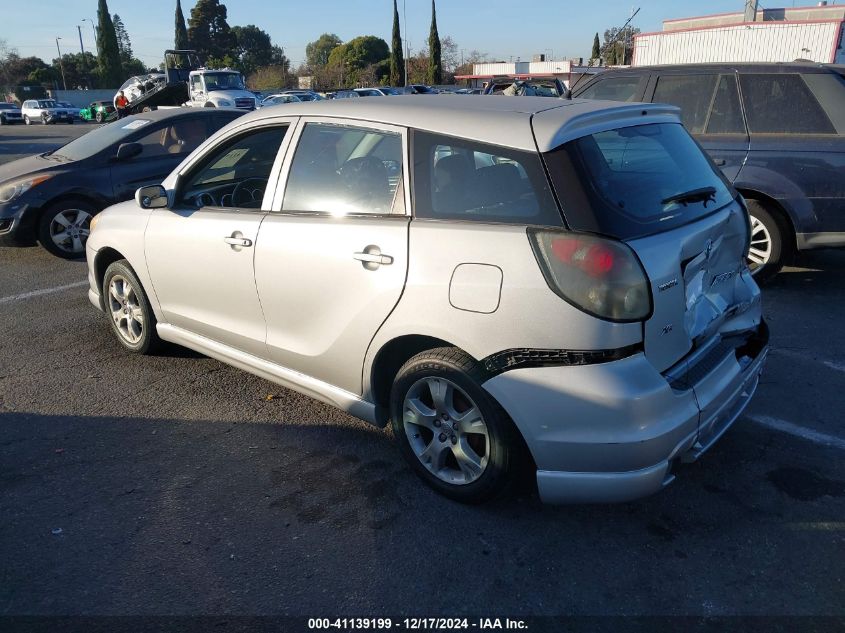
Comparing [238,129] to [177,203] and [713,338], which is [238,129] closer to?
[177,203]

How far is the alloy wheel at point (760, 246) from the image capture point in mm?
5867

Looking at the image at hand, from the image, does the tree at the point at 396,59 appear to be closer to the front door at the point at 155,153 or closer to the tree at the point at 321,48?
the tree at the point at 321,48

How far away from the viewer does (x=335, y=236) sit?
3152 mm

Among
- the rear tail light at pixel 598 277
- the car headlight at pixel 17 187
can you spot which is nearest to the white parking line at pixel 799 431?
the rear tail light at pixel 598 277

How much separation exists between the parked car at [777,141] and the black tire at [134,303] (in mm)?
4825

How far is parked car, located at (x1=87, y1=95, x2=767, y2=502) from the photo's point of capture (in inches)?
98.0

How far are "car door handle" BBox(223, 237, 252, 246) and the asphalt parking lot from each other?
103 centimetres

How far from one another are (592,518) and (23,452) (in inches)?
116

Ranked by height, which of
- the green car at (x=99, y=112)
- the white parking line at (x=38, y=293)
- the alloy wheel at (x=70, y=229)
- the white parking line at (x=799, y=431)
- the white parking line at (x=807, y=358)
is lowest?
the white parking line at (x=799, y=431)

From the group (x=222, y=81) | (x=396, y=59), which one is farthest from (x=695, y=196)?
(x=396, y=59)

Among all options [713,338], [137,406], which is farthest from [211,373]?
[713,338]

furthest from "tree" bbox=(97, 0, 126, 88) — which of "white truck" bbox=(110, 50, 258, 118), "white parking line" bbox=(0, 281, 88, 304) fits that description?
"white parking line" bbox=(0, 281, 88, 304)

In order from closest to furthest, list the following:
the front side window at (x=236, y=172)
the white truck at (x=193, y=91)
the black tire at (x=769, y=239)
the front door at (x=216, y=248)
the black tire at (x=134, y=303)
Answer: the front door at (x=216, y=248) < the front side window at (x=236, y=172) < the black tire at (x=134, y=303) < the black tire at (x=769, y=239) < the white truck at (x=193, y=91)

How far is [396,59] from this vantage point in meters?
56.5
